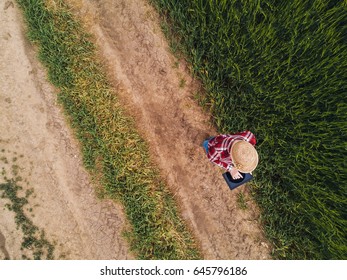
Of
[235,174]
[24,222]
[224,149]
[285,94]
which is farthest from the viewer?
[24,222]

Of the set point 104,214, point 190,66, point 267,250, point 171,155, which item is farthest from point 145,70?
point 267,250

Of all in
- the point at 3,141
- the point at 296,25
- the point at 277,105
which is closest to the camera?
the point at 296,25

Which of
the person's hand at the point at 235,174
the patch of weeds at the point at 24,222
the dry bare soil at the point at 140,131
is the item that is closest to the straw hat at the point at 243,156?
the person's hand at the point at 235,174

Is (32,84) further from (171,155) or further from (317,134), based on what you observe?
(317,134)

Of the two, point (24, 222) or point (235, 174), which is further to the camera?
point (24, 222)

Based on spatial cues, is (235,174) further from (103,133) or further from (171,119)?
(103,133)

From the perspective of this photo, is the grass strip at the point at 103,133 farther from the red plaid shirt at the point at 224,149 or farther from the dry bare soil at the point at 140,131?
the red plaid shirt at the point at 224,149

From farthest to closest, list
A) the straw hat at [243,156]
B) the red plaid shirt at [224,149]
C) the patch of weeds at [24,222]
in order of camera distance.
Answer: the patch of weeds at [24,222] → the red plaid shirt at [224,149] → the straw hat at [243,156]

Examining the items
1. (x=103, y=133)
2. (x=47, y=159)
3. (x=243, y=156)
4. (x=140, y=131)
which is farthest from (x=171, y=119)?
(x=47, y=159)
